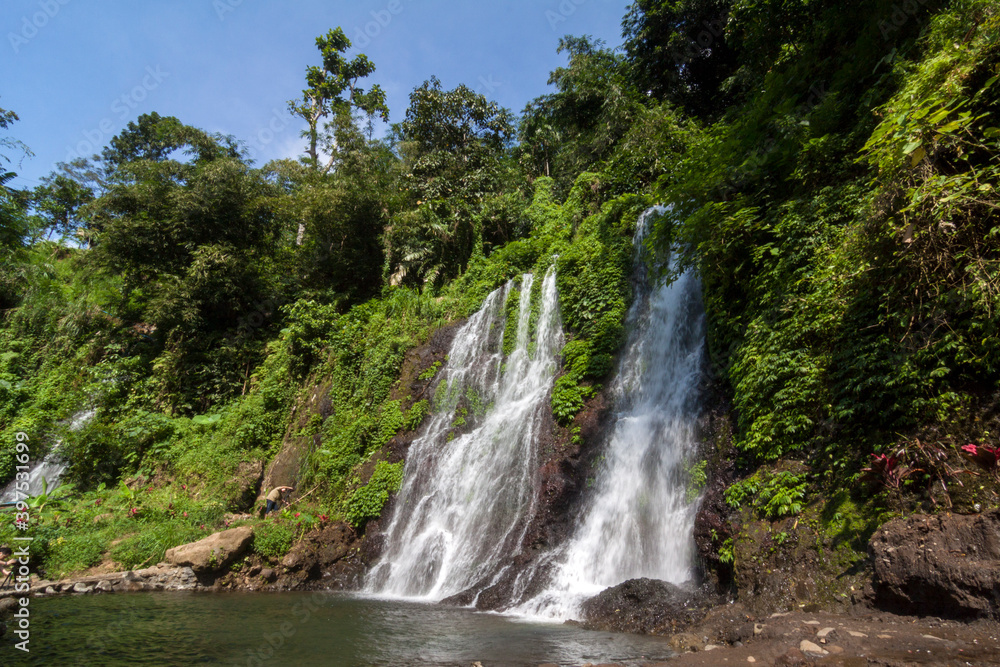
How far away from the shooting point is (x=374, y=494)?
12031mm

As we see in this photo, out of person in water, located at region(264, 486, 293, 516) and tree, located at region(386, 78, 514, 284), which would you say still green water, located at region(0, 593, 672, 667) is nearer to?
person in water, located at region(264, 486, 293, 516)

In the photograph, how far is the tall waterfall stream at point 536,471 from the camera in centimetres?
766

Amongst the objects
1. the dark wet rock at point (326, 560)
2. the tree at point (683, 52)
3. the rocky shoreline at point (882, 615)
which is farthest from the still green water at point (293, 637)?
the tree at point (683, 52)

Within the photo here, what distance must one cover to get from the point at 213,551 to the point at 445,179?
17286mm

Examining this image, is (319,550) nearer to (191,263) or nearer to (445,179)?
(191,263)

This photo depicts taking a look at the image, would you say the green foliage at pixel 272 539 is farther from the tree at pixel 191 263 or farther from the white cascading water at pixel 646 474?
the tree at pixel 191 263

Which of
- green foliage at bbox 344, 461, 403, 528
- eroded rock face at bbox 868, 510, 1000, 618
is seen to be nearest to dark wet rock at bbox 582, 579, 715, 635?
eroded rock face at bbox 868, 510, 1000, 618

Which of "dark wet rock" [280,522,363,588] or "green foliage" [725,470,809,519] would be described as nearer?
"green foliage" [725,470,809,519]

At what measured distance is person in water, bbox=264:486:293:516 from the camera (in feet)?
44.2

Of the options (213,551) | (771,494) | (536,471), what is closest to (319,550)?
(213,551)

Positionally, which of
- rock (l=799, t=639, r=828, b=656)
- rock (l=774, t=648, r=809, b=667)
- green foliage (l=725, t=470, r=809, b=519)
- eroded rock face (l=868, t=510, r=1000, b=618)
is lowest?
rock (l=774, t=648, r=809, b=667)

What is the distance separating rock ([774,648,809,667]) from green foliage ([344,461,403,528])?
9703 millimetres

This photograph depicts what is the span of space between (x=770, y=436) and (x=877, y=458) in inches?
54.4

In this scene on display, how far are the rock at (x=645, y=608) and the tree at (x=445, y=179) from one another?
15.2m
